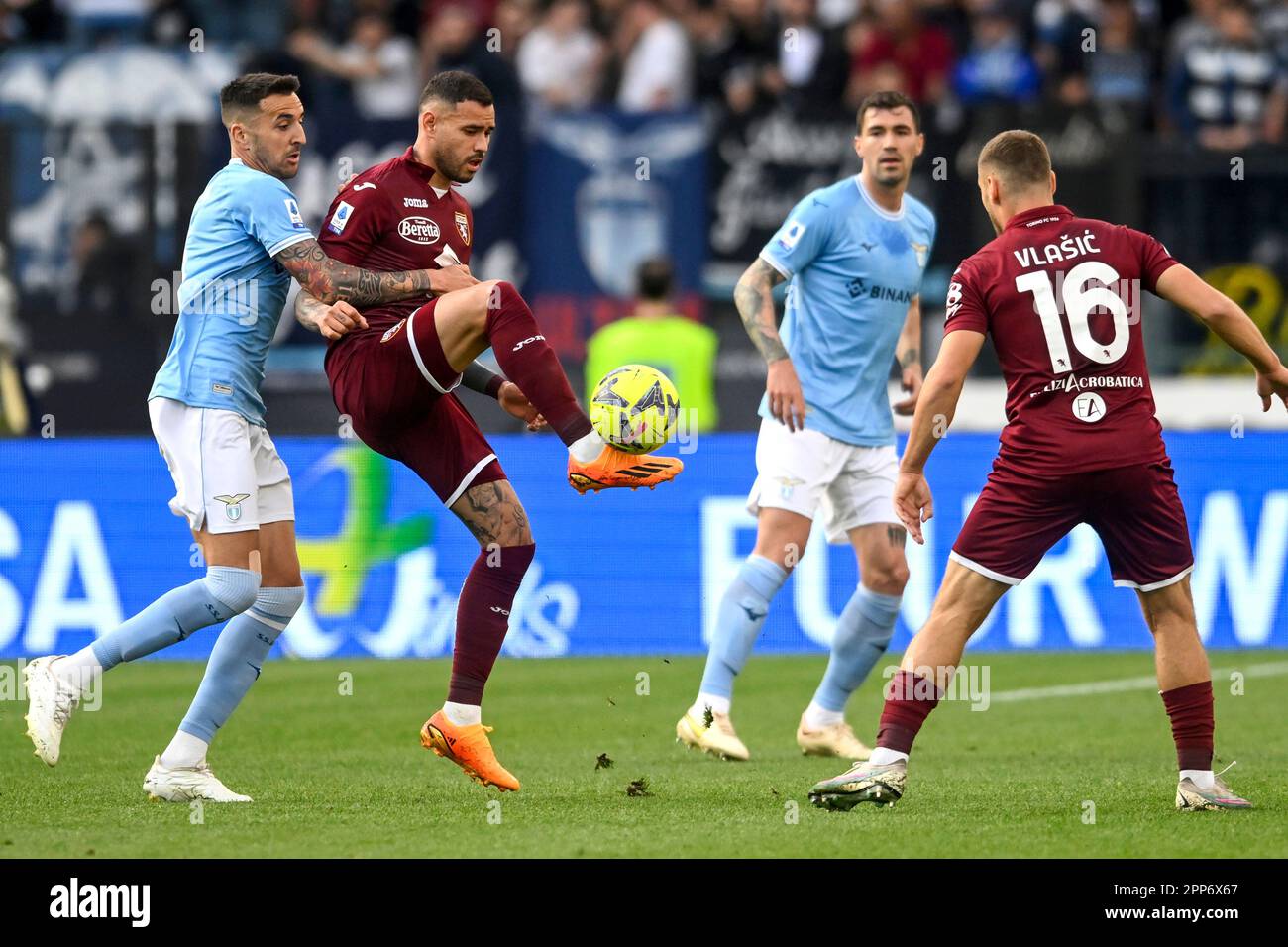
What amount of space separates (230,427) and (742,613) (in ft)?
8.65

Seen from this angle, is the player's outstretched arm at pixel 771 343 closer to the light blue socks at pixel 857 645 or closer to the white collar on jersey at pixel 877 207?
the white collar on jersey at pixel 877 207

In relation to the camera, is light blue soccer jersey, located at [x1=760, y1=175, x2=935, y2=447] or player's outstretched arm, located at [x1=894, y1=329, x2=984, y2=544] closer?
player's outstretched arm, located at [x1=894, y1=329, x2=984, y2=544]

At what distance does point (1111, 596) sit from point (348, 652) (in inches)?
186

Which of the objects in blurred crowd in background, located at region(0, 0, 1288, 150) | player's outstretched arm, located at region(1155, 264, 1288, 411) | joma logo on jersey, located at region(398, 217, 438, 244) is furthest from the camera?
blurred crowd in background, located at region(0, 0, 1288, 150)

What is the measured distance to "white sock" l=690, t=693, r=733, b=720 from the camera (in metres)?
8.43

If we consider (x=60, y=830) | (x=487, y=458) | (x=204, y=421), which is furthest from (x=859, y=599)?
(x=60, y=830)

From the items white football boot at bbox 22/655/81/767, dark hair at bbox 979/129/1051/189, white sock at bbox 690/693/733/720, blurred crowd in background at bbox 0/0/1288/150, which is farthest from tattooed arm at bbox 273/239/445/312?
blurred crowd in background at bbox 0/0/1288/150

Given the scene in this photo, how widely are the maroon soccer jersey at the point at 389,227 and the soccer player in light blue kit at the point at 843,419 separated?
177 centimetres

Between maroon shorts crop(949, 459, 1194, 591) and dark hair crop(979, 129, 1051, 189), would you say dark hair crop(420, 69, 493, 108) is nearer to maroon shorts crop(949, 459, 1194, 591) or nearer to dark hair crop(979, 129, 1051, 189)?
dark hair crop(979, 129, 1051, 189)

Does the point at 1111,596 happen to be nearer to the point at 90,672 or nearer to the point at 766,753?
the point at 766,753

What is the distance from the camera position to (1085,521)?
6.50m

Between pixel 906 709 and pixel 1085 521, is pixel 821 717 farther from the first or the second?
pixel 1085 521

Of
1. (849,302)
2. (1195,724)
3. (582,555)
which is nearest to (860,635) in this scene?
(849,302)

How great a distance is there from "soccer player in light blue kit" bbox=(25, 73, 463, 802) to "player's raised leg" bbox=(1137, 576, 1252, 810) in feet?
8.62
